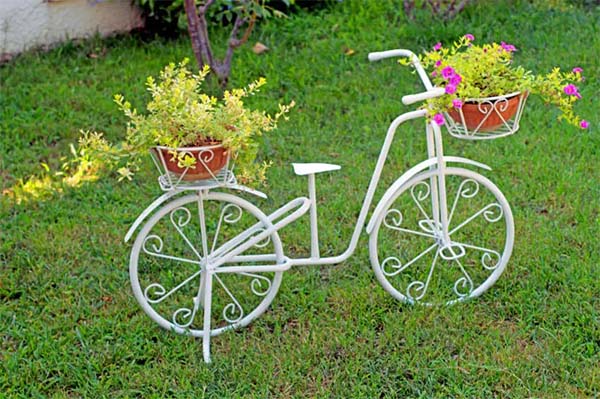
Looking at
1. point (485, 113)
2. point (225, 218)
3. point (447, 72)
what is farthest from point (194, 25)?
point (485, 113)

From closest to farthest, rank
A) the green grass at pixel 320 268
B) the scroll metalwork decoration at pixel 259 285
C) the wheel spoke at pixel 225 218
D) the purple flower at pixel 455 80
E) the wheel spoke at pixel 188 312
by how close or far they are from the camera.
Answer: the purple flower at pixel 455 80
the green grass at pixel 320 268
the wheel spoke at pixel 225 218
the wheel spoke at pixel 188 312
the scroll metalwork decoration at pixel 259 285

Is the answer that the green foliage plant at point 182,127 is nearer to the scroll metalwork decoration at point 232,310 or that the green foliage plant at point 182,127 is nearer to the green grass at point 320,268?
the scroll metalwork decoration at point 232,310

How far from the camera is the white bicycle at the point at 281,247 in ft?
11.2

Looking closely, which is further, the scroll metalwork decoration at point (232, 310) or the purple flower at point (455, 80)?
the scroll metalwork decoration at point (232, 310)

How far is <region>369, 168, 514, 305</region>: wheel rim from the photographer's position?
365 centimetres

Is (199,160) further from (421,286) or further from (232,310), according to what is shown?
(421,286)

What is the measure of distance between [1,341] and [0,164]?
1.79 meters

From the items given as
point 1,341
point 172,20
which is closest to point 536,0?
point 172,20

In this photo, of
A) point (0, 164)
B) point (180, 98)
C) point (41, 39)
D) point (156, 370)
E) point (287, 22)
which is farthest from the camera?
point (287, 22)

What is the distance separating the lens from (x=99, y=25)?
6.90 metres

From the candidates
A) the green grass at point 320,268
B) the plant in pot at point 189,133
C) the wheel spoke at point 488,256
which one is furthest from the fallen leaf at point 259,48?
the plant in pot at point 189,133

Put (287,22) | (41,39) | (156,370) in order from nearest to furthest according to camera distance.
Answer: (156,370) < (41,39) < (287,22)

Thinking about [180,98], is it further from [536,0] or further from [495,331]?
[536,0]

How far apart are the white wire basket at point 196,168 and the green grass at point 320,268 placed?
0.71 m
